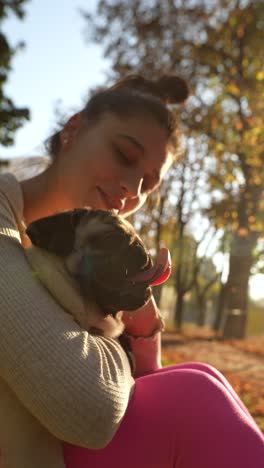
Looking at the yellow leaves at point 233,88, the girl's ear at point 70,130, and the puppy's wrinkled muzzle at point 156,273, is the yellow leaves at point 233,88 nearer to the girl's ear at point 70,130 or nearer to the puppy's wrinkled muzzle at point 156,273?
the girl's ear at point 70,130

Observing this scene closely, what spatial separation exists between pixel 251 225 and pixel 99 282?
15477mm

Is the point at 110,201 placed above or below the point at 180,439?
above

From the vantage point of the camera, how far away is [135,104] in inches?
123

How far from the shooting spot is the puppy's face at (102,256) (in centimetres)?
218

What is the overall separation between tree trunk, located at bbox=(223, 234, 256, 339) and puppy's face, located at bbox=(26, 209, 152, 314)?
49.8 ft

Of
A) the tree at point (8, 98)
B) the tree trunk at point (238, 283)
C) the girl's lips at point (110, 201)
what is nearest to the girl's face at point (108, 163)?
Result: the girl's lips at point (110, 201)

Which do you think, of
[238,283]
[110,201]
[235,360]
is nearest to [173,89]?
[110,201]

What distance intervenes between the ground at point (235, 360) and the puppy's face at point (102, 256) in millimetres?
4186

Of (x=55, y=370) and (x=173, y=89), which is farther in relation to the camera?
(x=173, y=89)

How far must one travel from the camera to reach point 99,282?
2184 mm

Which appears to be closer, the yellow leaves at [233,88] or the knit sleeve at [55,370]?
the knit sleeve at [55,370]

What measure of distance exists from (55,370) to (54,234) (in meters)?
0.73

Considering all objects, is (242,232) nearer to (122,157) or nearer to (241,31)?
(241,31)

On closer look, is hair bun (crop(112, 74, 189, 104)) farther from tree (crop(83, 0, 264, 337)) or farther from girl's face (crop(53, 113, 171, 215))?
tree (crop(83, 0, 264, 337))
